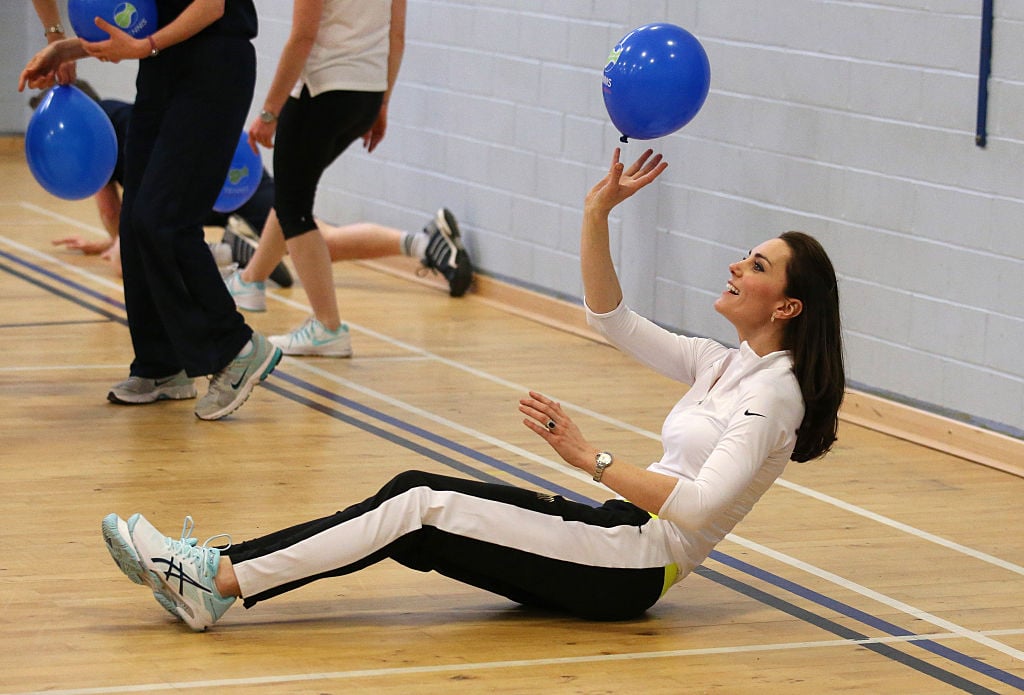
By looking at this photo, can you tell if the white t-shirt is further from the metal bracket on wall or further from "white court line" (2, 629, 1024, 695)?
"white court line" (2, 629, 1024, 695)

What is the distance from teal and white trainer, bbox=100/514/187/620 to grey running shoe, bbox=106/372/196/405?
1892 millimetres

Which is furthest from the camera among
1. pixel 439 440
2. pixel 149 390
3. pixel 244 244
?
pixel 244 244

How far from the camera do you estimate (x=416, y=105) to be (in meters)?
7.33

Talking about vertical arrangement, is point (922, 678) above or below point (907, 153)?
below

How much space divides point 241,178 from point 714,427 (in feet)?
12.8

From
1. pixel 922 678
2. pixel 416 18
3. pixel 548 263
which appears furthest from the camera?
pixel 416 18

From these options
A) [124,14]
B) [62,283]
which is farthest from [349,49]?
[62,283]

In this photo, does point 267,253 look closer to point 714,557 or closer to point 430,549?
A: point 714,557

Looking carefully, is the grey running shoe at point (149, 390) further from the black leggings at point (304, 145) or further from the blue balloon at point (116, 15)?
the blue balloon at point (116, 15)

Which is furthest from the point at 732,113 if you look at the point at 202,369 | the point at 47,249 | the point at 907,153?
the point at 47,249

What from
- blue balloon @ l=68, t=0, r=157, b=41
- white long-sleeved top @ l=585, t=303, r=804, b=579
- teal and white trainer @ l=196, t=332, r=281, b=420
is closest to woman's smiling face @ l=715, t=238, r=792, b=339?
white long-sleeved top @ l=585, t=303, r=804, b=579

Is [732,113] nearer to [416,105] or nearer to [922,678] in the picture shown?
[416,105]

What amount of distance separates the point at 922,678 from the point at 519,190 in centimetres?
406

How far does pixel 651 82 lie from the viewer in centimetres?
385
